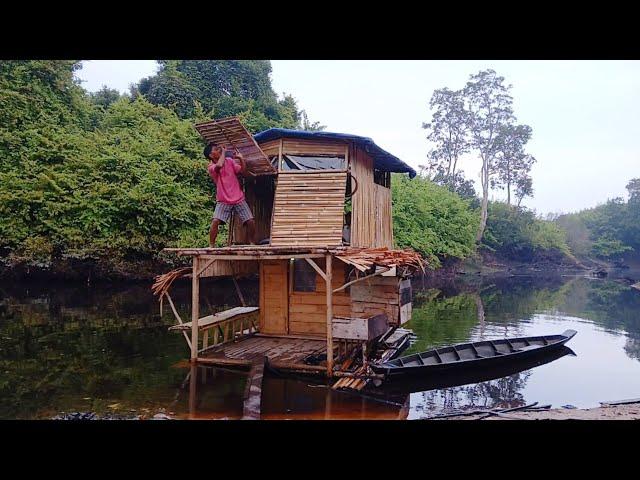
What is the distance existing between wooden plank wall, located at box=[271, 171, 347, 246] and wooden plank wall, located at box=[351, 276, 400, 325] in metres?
1.38

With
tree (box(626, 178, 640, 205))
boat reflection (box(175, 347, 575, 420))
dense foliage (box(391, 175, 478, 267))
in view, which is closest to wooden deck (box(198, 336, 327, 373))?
boat reflection (box(175, 347, 575, 420))

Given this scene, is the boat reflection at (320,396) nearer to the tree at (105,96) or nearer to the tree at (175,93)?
the tree at (175,93)

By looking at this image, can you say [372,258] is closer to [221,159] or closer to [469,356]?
[221,159]

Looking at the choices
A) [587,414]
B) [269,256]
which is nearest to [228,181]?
[269,256]

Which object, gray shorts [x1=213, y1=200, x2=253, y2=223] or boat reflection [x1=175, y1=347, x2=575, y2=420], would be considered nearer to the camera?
boat reflection [x1=175, y1=347, x2=575, y2=420]

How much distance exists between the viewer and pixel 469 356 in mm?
12859

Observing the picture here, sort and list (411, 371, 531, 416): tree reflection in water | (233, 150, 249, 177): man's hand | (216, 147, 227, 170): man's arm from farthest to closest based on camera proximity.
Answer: (233, 150, 249, 177): man's hand → (216, 147, 227, 170): man's arm → (411, 371, 531, 416): tree reflection in water

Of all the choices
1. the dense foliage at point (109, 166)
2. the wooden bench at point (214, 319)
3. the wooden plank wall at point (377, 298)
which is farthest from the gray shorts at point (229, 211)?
the dense foliage at point (109, 166)

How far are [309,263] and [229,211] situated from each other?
2.57m

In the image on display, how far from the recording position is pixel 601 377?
12516mm

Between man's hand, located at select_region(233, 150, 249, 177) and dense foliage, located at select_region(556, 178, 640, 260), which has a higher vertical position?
dense foliage, located at select_region(556, 178, 640, 260)

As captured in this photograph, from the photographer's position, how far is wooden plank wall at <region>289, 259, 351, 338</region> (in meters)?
13.3

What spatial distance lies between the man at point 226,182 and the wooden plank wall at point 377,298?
→ 3661mm

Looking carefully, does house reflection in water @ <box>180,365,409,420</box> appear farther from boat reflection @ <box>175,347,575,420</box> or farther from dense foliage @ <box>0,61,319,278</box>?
dense foliage @ <box>0,61,319,278</box>
